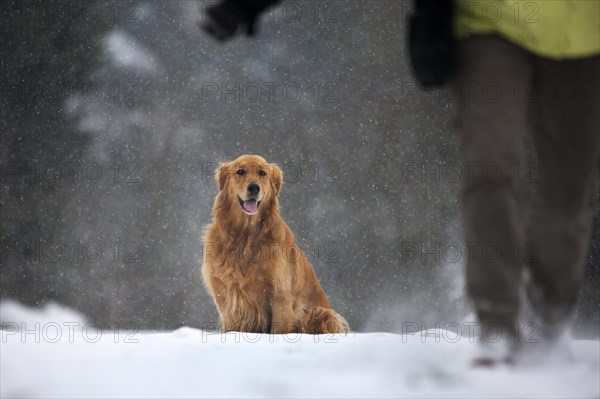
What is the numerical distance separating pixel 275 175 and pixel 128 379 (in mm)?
2164

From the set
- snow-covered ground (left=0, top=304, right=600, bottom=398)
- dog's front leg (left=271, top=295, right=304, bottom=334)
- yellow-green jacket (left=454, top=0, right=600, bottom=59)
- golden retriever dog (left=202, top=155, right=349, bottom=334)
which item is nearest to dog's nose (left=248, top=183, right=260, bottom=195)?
golden retriever dog (left=202, top=155, right=349, bottom=334)

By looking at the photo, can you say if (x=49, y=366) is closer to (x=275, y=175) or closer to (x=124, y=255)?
(x=275, y=175)

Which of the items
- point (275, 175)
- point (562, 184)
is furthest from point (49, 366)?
point (275, 175)

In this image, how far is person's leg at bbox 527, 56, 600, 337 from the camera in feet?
3.82

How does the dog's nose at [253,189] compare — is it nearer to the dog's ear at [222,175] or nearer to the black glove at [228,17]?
the dog's ear at [222,175]

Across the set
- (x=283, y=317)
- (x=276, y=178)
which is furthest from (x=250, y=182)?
(x=283, y=317)

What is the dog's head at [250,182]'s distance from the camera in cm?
300

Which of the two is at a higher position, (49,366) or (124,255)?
(124,255)

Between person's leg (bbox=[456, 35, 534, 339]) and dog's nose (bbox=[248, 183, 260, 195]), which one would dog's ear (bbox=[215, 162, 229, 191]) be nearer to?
dog's nose (bbox=[248, 183, 260, 195])

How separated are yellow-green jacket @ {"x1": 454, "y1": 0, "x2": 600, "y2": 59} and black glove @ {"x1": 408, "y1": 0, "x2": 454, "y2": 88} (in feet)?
0.14

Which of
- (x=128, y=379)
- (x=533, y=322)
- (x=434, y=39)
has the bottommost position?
(x=128, y=379)

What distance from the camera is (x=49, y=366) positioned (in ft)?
3.27

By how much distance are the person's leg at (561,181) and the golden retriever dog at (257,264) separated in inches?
69.5

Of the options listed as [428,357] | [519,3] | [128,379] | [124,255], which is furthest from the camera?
[124,255]
